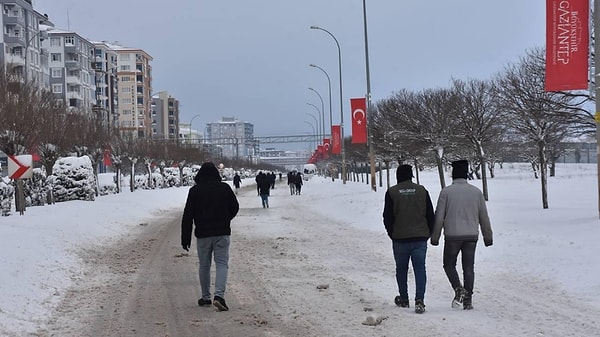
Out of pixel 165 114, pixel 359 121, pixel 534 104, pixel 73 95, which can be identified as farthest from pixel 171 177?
pixel 165 114

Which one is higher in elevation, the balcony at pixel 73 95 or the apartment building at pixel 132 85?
the apartment building at pixel 132 85

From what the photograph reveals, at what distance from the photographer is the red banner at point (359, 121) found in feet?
110

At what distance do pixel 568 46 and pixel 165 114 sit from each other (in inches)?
6573

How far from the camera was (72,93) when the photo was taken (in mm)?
96375

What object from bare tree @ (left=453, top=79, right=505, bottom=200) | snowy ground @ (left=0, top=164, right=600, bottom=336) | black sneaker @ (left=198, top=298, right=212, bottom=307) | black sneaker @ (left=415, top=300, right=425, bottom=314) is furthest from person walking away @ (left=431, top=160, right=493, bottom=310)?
bare tree @ (left=453, top=79, right=505, bottom=200)

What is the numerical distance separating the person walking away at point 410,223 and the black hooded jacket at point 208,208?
1.99 m

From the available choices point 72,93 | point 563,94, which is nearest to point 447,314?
point 563,94

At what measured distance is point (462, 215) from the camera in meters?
8.47

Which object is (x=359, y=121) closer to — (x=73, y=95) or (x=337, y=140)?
(x=337, y=140)

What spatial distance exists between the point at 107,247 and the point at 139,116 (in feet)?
429

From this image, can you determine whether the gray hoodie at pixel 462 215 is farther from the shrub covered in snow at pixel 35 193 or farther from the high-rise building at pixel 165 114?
the high-rise building at pixel 165 114

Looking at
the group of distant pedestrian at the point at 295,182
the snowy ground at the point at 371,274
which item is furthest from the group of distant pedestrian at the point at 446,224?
the group of distant pedestrian at the point at 295,182

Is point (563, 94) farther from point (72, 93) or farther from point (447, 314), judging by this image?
point (72, 93)

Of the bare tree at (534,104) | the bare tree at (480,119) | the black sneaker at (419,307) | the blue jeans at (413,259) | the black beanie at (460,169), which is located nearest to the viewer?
the black sneaker at (419,307)
